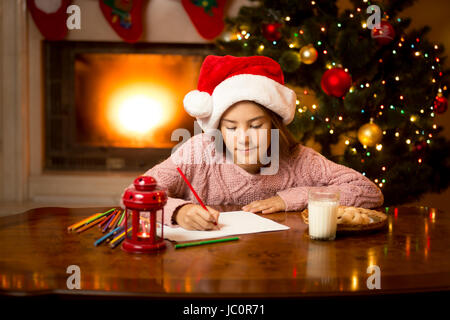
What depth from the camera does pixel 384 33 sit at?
7.42 feet

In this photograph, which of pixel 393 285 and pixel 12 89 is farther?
pixel 12 89

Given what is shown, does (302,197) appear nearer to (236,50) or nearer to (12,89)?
(236,50)

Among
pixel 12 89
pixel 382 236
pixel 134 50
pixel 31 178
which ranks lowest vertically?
pixel 31 178

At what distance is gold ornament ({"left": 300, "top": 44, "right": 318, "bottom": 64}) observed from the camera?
226cm

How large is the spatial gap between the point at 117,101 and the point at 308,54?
5.55 feet

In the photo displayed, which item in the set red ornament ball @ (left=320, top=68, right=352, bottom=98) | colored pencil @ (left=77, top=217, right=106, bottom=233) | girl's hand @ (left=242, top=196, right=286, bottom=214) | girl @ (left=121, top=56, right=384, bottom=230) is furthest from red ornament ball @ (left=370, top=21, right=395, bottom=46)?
colored pencil @ (left=77, top=217, right=106, bottom=233)

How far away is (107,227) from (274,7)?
1.90 meters

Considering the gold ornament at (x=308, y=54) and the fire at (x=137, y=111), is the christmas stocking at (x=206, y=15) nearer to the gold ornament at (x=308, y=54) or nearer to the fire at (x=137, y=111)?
the fire at (x=137, y=111)

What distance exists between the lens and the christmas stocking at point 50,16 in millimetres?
3213

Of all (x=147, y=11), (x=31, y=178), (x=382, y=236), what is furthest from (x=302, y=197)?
(x=31, y=178)

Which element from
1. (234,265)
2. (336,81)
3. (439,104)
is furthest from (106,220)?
(439,104)

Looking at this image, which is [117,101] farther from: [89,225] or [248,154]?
[89,225]
